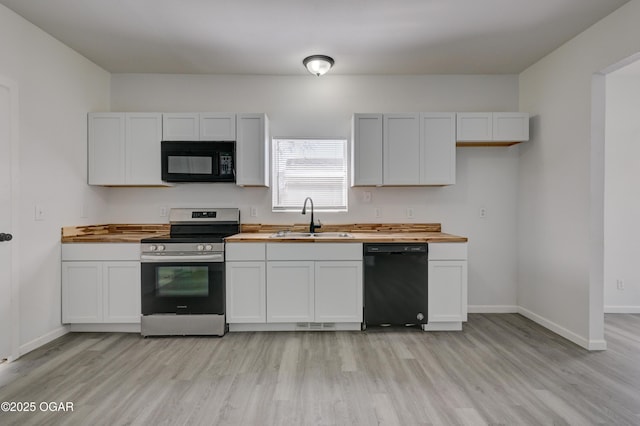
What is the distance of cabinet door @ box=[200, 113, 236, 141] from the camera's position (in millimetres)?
3408

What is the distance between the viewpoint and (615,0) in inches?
94.0

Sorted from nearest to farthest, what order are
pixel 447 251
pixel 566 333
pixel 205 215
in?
pixel 566 333 → pixel 447 251 → pixel 205 215

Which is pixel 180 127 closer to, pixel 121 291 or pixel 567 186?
pixel 121 291

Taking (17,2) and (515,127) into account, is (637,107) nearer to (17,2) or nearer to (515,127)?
(515,127)

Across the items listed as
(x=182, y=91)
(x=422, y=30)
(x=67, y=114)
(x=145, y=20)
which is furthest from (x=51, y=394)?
(x=422, y=30)

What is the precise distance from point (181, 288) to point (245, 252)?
696 millimetres

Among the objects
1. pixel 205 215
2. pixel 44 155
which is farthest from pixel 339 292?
pixel 44 155

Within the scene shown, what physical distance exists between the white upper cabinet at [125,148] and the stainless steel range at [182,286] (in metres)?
0.86

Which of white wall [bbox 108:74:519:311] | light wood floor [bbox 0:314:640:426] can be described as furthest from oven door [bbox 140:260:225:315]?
white wall [bbox 108:74:519:311]

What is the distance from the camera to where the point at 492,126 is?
3.44m

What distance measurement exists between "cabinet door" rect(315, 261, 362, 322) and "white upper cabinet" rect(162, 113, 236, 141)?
1.74m

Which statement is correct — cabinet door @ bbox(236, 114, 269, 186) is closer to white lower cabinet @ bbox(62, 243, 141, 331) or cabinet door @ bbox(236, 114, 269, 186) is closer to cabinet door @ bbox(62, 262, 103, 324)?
white lower cabinet @ bbox(62, 243, 141, 331)

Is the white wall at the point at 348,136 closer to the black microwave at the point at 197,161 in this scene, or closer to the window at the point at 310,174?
the window at the point at 310,174

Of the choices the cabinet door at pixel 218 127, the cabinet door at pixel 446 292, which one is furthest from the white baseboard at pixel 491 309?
the cabinet door at pixel 218 127
